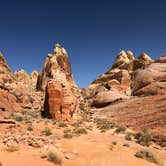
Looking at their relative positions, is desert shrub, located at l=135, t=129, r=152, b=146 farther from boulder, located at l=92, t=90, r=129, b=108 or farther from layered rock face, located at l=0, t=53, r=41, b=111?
boulder, located at l=92, t=90, r=129, b=108

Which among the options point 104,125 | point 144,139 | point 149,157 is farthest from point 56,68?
point 149,157

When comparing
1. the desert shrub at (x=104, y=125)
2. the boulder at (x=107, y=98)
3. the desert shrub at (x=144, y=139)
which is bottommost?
the desert shrub at (x=144, y=139)

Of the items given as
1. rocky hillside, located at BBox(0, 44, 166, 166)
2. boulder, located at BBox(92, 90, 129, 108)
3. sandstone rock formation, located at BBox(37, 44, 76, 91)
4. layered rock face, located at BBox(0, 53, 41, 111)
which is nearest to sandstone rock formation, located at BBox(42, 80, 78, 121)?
rocky hillside, located at BBox(0, 44, 166, 166)

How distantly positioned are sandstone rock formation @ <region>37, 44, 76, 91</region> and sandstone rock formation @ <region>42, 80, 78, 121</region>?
48.3 feet

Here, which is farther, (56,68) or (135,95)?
(135,95)

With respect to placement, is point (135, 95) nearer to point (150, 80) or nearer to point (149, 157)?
point (150, 80)

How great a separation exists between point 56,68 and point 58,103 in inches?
736

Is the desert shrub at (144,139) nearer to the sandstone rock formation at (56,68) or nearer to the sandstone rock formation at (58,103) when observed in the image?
the sandstone rock formation at (58,103)

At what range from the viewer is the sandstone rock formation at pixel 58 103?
2758cm

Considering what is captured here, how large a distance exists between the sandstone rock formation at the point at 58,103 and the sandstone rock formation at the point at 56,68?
1472 centimetres

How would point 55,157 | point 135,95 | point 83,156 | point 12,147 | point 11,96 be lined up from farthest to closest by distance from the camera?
point 135,95
point 11,96
point 83,156
point 12,147
point 55,157

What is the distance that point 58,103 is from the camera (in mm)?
27953

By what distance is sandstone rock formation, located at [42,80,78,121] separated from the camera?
27.6m

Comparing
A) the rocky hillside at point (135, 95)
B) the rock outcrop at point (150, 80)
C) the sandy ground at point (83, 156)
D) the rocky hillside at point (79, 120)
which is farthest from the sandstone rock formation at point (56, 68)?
the sandy ground at point (83, 156)
